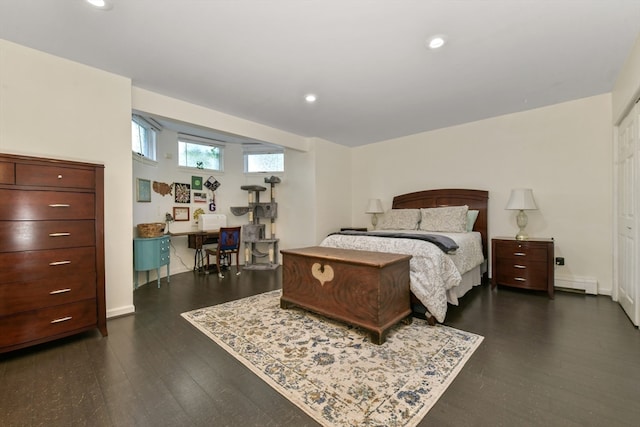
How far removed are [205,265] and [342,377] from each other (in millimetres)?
4093

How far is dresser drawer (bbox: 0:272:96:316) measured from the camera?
195 centimetres

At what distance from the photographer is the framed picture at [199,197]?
525cm

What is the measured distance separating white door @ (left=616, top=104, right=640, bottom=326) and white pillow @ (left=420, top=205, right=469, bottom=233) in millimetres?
1565

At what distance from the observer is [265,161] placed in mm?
6082

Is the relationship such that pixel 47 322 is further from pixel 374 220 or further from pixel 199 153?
pixel 374 220

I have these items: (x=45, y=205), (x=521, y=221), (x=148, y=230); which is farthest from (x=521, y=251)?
(x=148, y=230)

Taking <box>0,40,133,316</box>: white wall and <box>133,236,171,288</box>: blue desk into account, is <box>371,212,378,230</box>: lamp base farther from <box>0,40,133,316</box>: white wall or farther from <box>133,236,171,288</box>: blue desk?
<box>0,40,133,316</box>: white wall

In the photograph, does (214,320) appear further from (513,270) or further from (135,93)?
(513,270)

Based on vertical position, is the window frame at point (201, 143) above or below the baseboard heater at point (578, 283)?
above

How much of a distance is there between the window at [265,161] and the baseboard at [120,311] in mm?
3699

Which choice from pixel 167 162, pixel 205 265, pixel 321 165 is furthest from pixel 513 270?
pixel 167 162

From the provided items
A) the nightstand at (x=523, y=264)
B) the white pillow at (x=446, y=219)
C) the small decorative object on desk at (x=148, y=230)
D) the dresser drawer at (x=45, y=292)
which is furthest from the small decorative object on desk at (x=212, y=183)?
the nightstand at (x=523, y=264)

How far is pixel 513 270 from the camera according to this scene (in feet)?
11.6

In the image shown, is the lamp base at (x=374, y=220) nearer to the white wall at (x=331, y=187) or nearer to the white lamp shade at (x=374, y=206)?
the white lamp shade at (x=374, y=206)
